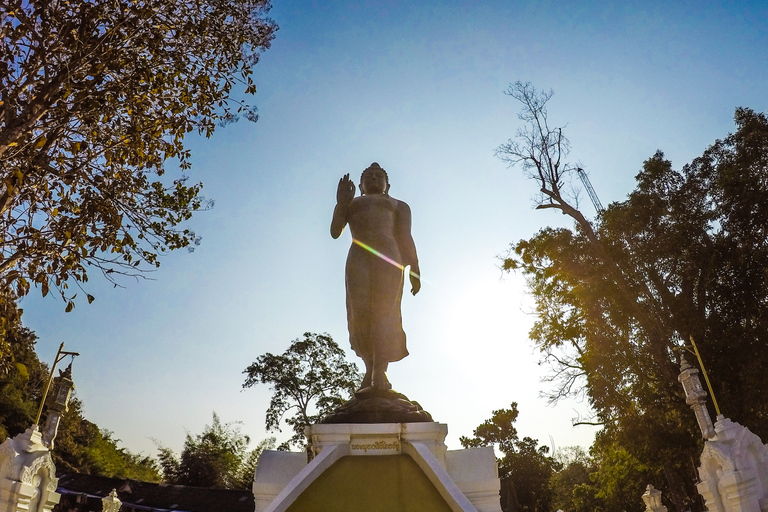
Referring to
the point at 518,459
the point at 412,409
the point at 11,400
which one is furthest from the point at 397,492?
the point at 518,459

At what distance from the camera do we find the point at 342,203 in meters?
5.71

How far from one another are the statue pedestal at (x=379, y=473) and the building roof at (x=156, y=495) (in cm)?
1706

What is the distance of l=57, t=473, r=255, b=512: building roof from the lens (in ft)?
64.0

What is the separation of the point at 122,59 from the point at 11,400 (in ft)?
87.3

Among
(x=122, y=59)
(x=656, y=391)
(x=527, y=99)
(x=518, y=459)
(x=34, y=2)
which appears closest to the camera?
(x=34, y=2)

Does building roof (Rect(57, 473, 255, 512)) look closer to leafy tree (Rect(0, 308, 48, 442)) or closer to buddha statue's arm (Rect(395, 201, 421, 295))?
leafy tree (Rect(0, 308, 48, 442))

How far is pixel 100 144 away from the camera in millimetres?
5930

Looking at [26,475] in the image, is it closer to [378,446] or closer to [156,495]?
[378,446]

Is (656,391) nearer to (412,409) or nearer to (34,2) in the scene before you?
(412,409)

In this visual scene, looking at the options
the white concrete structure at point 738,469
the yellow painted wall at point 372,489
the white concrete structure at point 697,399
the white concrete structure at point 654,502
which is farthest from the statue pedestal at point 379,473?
the white concrete structure at point 654,502

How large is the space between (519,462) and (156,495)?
2096cm

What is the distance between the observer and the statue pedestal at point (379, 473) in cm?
392

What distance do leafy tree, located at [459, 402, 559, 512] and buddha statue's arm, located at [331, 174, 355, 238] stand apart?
26645 millimetres

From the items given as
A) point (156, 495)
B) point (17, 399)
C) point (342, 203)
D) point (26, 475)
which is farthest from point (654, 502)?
point (17, 399)
